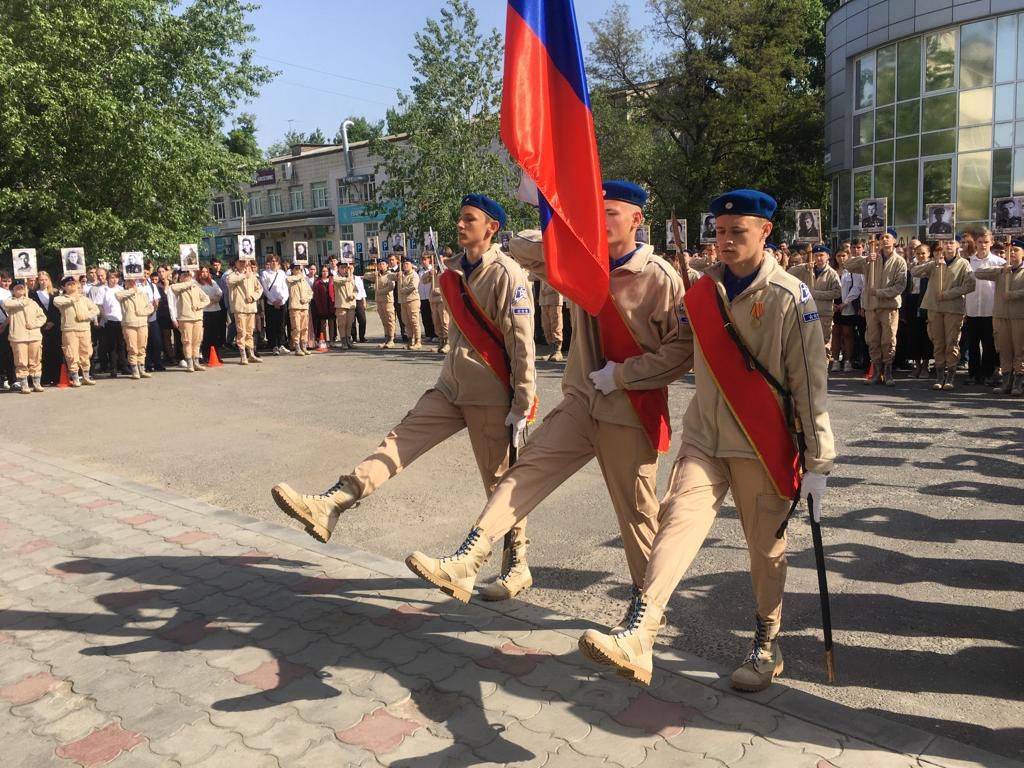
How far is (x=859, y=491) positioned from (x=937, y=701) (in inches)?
138

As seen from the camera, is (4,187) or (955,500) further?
(4,187)

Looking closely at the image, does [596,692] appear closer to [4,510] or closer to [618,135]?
[4,510]

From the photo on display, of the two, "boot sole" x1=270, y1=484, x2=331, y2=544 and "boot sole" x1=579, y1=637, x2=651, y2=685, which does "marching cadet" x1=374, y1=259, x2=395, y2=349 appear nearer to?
"boot sole" x1=270, y1=484, x2=331, y2=544

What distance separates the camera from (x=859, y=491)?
7.13 metres

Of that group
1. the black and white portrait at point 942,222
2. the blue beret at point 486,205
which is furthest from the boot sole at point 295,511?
the black and white portrait at point 942,222

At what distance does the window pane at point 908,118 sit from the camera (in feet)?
89.7

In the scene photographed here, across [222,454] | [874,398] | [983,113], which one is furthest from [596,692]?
[983,113]

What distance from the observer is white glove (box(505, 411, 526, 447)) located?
4797 millimetres

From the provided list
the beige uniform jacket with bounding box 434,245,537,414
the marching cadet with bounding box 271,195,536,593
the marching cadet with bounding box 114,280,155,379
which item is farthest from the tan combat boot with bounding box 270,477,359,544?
the marching cadet with bounding box 114,280,155,379

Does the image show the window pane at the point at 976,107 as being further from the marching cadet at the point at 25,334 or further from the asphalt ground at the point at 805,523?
the marching cadet at the point at 25,334

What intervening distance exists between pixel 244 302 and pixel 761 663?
51.8 feet

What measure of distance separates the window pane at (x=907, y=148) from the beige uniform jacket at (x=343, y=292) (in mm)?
18029

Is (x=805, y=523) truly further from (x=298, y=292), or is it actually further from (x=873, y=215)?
(x=298, y=292)

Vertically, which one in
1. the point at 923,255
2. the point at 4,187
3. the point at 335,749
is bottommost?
the point at 335,749
